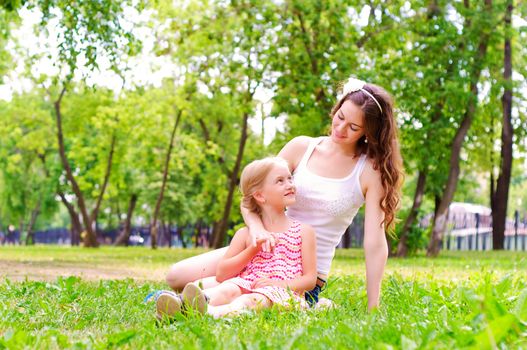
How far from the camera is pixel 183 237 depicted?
4944 cm

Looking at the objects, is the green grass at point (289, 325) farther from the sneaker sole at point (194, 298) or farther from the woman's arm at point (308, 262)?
the woman's arm at point (308, 262)

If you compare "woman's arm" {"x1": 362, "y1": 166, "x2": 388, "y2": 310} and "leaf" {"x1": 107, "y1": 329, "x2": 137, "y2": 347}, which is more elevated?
"woman's arm" {"x1": 362, "y1": 166, "x2": 388, "y2": 310}

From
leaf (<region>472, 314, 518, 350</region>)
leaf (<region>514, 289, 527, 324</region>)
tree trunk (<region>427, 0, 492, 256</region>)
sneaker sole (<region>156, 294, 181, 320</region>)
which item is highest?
tree trunk (<region>427, 0, 492, 256</region>)

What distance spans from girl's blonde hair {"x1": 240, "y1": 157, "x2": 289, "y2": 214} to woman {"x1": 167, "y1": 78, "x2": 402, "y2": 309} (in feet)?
0.26

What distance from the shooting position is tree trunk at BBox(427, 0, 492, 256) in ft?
61.8

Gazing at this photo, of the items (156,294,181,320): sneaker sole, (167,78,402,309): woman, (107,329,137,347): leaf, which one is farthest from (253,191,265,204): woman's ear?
(107,329,137,347): leaf

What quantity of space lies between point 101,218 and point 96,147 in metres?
20.3

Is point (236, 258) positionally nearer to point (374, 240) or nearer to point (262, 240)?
point (262, 240)

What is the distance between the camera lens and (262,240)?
507 cm

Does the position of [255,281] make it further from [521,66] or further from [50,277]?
[521,66]

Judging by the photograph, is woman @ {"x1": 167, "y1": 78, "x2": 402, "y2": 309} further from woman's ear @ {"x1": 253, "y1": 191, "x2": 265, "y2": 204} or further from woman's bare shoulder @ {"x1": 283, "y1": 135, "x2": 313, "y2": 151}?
woman's ear @ {"x1": 253, "y1": 191, "x2": 265, "y2": 204}

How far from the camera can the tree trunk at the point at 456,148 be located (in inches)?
741

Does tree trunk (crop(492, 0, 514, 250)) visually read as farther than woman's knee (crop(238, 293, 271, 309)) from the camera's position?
Yes

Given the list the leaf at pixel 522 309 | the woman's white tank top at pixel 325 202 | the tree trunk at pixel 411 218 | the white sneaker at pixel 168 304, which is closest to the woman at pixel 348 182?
the woman's white tank top at pixel 325 202
